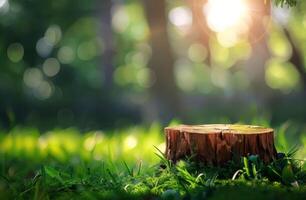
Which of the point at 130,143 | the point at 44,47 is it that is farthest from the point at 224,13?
the point at 130,143

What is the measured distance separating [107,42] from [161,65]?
26.6ft

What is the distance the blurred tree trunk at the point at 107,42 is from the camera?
63.0 feet

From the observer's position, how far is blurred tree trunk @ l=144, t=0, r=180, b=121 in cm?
1138

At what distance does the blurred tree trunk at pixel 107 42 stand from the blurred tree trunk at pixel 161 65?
21.6 feet

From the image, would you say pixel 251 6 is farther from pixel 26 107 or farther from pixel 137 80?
pixel 137 80

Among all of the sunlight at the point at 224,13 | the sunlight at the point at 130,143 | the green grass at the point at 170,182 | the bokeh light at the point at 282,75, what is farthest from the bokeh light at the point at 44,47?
Result: the bokeh light at the point at 282,75

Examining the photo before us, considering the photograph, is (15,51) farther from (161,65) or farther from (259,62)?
(259,62)

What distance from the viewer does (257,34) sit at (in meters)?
13.1

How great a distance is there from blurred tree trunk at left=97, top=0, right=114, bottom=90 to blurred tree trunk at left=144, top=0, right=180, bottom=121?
21.6ft

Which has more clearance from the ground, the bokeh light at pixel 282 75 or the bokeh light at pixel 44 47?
the bokeh light at pixel 44 47

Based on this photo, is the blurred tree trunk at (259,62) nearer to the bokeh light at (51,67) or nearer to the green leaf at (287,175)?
the bokeh light at (51,67)

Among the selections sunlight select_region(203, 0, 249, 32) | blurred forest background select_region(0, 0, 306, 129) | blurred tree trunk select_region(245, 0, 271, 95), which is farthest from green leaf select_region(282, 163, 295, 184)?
sunlight select_region(203, 0, 249, 32)

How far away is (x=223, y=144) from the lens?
3.92 m

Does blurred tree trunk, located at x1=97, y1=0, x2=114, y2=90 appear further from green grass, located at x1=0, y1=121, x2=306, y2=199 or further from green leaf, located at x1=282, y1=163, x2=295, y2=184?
green leaf, located at x1=282, y1=163, x2=295, y2=184
